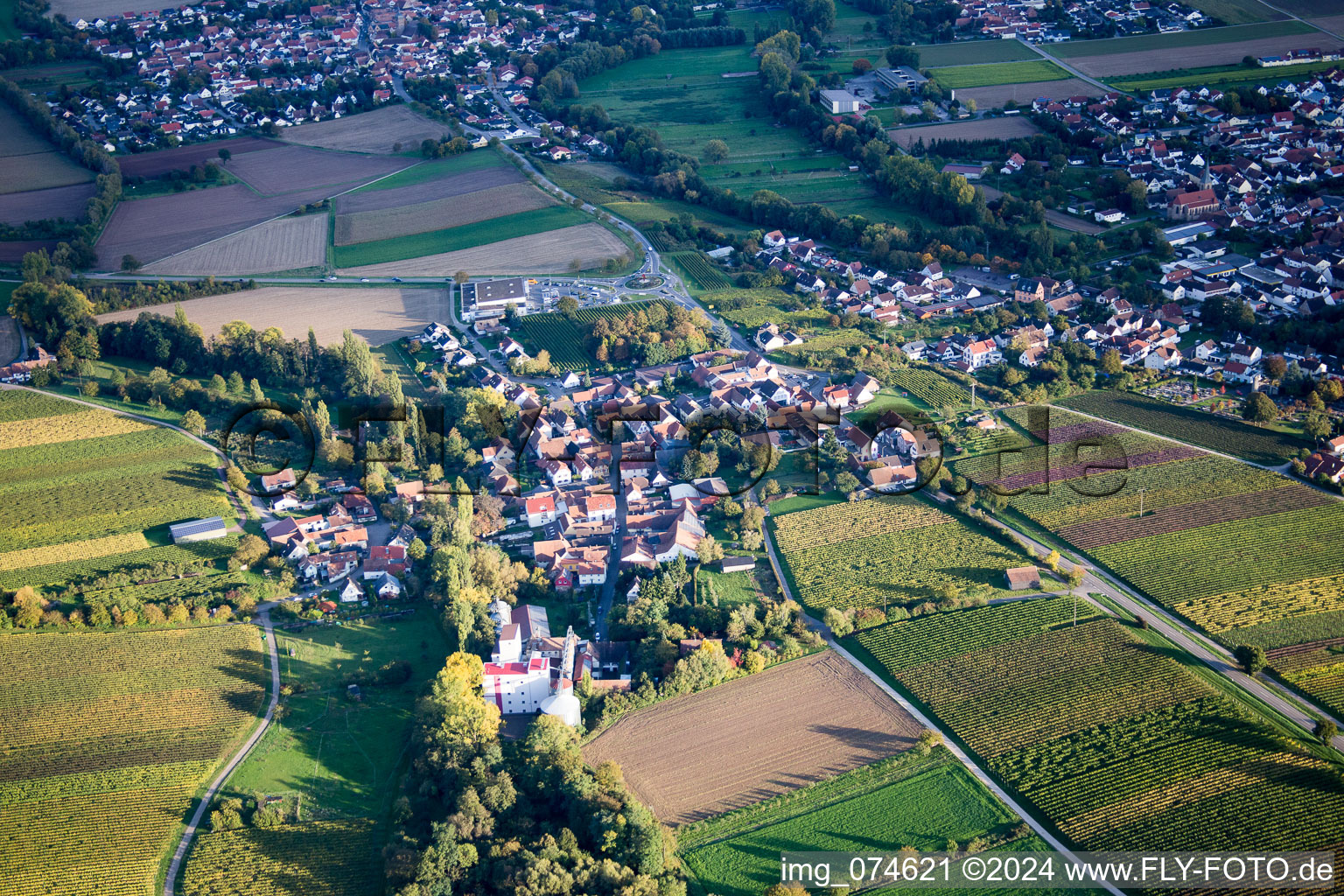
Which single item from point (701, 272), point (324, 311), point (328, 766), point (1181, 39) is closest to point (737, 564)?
point (328, 766)

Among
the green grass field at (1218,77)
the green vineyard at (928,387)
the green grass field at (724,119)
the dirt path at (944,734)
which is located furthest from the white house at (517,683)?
the green grass field at (1218,77)

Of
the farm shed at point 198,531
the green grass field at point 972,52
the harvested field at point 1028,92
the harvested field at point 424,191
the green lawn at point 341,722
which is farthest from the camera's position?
the green grass field at point 972,52

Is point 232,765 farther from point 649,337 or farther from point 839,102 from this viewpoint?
point 839,102

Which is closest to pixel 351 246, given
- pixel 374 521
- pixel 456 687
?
pixel 374 521

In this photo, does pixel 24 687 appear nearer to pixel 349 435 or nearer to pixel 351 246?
pixel 349 435

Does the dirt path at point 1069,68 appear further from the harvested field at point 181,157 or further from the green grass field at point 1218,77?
the harvested field at point 181,157

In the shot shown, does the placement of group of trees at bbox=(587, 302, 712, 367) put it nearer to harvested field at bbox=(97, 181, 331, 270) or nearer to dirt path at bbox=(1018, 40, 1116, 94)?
harvested field at bbox=(97, 181, 331, 270)
